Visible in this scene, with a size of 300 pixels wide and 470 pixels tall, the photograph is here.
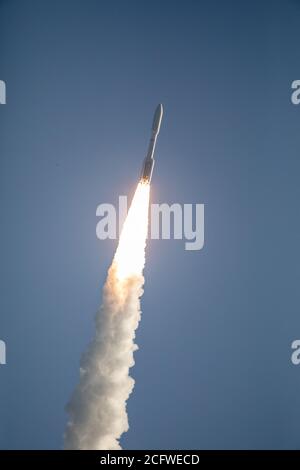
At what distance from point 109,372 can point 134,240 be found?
4.39 metres

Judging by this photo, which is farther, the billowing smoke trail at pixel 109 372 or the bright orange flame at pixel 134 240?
the bright orange flame at pixel 134 240

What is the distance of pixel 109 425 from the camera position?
18922mm

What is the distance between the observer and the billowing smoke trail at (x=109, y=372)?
1889 centimetres

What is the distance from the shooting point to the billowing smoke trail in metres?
18.9

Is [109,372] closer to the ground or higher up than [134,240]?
closer to the ground

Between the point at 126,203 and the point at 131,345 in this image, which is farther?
the point at 126,203

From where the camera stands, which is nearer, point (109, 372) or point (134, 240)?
point (109, 372)

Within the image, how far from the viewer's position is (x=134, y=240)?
2080cm

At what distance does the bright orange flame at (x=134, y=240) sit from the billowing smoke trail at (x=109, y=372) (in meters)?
0.04

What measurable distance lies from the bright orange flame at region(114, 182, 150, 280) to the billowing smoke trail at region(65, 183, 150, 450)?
43mm
